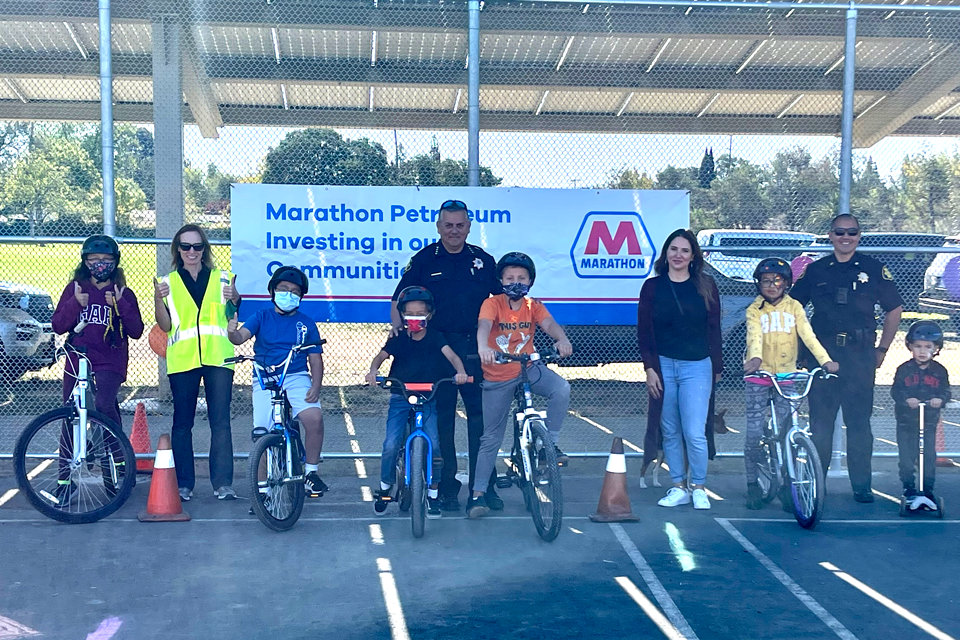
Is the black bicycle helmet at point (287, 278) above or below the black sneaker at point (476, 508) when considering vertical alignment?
above

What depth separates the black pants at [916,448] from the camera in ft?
22.1

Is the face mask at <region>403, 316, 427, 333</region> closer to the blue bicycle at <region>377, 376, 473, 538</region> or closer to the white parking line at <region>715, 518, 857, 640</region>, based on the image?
the blue bicycle at <region>377, 376, 473, 538</region>

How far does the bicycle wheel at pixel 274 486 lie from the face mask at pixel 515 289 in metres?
1.70

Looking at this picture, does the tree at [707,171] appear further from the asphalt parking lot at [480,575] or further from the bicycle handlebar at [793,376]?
the asphalt parking lot at [480,575]

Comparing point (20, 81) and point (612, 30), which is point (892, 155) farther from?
point (20, 81)

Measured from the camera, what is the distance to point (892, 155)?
8.27m

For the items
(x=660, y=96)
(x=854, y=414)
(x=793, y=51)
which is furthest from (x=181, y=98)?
(x=854, y=414)

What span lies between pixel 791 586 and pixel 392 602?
6.92 ft

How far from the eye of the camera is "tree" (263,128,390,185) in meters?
7.70

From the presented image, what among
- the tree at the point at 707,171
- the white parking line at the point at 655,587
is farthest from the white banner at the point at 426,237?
the white parking line at the point at 655,587

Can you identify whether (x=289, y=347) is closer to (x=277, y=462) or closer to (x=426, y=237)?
(x=277, y=462)

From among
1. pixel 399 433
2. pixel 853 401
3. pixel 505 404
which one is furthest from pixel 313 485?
pixel 853 401

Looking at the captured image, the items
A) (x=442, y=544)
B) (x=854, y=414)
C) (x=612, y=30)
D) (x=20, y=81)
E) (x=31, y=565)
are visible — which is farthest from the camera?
(x=20, y=81)

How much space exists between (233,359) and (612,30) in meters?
4.22
